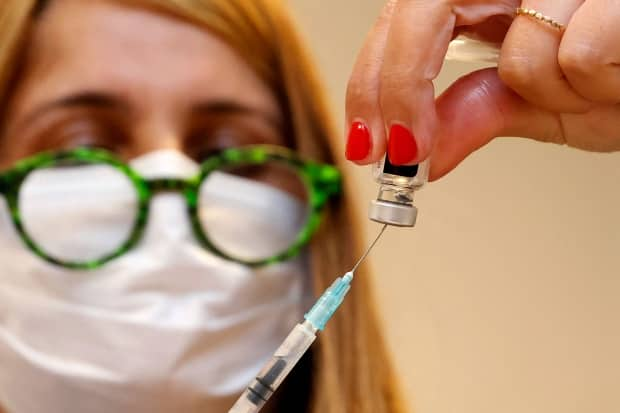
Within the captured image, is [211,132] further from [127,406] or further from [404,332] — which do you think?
[404,332]

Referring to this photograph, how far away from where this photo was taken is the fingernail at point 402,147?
1.53 ft

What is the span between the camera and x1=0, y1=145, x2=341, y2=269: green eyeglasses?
0.96m

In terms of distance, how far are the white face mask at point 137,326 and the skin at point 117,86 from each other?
76 mm

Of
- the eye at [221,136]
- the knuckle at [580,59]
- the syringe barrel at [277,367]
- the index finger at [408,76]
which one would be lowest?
the syringe barrel at [277,367]

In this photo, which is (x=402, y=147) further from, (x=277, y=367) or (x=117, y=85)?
(x=117, y=85)

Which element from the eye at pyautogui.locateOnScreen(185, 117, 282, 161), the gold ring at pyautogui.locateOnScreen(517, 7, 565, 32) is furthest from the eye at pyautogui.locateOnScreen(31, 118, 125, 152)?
the gold ring at pyautogui.locateOnScreen(517, 7, 565, 32)

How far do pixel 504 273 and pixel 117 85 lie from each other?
0.78 meters

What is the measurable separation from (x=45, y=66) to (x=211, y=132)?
27 centimetres

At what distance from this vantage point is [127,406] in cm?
94

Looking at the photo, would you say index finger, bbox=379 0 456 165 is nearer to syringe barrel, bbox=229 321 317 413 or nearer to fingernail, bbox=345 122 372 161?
fingernail, bbox=345 122 372 161

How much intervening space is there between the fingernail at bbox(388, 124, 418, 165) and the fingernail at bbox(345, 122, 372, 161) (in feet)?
0.07

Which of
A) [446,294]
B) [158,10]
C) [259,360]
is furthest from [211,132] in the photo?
[446,294]

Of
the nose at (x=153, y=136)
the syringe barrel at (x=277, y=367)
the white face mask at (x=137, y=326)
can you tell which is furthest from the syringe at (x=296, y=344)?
the nose at (x=153, y=136)

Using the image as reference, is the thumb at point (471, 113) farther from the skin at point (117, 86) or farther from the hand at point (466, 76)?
the skin at point (117, 86)
